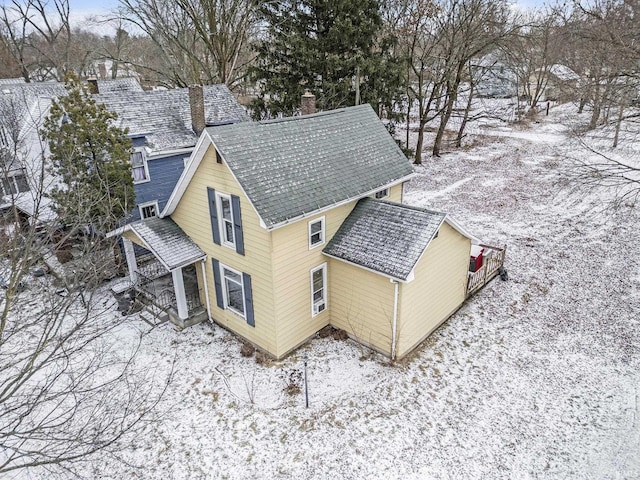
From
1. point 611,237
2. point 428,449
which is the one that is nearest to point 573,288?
point 611,237

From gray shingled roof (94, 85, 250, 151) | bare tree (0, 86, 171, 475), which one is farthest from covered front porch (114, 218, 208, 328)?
gray shingled roof (94, 85, 250, 151)

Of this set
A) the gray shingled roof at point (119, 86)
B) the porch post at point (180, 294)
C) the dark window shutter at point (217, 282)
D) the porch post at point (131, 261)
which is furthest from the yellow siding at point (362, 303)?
the gray shingled roof at point (119, 86)

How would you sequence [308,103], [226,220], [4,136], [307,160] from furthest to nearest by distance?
1. [4,136]
2. [308,103]
3. [307,160]
4. [226,220]

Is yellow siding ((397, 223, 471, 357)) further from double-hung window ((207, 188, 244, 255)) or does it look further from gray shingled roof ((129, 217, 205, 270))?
gray shingled roof ((129, 217, 205, 270))

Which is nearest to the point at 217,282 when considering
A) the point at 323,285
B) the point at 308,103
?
the point at 323,285

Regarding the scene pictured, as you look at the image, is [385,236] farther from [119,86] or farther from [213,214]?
[119,86]

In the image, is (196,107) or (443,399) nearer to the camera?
(443,399)

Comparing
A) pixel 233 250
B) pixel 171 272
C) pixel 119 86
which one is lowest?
pixel 171 272

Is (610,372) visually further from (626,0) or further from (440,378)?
(626,0)
